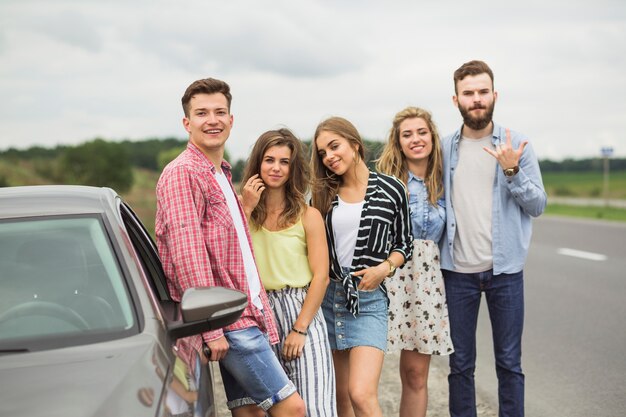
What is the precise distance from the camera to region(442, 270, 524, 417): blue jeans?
14.2 feet

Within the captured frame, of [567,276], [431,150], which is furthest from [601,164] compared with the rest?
[431,150]

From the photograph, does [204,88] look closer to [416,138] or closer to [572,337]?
[416,138]

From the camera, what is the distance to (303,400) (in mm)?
3398

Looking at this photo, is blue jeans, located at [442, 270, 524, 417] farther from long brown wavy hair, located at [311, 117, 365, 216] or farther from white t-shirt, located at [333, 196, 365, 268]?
long brown wavy hair, located at [311, 117, 365, 216]

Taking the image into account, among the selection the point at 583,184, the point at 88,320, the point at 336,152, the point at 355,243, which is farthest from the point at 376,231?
the point at 583,184

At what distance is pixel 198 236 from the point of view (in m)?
3.09

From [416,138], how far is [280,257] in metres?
1.20

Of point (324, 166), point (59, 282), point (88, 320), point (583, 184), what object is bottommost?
point (583, 184)

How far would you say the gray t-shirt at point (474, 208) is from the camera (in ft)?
14.2

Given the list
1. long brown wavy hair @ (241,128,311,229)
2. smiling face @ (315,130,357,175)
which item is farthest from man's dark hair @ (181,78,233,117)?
smiling face @ (315,130,357,175)

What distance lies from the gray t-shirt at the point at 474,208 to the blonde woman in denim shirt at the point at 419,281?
0.11m

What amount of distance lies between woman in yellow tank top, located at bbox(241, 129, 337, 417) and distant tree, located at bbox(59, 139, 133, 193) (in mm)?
54567

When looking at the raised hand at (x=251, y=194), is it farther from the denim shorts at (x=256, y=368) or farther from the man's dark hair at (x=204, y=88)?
the denim shorts at (x=256, y=368)

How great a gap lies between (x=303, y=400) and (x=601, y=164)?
76970 mm
